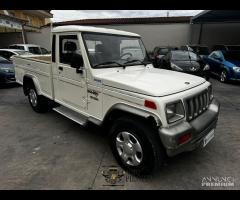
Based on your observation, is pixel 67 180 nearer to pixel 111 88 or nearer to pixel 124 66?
pixel 111 88

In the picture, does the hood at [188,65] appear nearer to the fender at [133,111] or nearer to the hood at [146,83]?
the hood at [146,83]

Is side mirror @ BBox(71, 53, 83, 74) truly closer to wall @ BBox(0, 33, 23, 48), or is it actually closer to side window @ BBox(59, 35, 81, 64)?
side window @ BBox(59, 35, 81, 64)

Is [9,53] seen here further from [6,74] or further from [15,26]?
[15,26]

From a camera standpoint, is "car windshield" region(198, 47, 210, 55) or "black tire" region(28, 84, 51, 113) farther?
"car windshield" region(198, 47, 210, 55)

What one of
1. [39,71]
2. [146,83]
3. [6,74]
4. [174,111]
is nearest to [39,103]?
[39,71]

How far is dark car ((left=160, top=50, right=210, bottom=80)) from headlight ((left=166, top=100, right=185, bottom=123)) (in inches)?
237

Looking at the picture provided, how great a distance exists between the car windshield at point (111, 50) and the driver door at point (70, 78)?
24 cm

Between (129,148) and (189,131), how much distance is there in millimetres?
876

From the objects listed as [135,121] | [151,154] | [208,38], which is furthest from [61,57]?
[208,38]

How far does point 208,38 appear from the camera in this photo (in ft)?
63.8

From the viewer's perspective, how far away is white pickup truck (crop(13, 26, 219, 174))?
2545mm

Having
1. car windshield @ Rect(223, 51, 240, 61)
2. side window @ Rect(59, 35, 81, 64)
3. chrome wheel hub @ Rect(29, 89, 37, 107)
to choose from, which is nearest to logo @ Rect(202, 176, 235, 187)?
side window @ Rect(59, 35, 81, 64)

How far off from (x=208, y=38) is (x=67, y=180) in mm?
20414

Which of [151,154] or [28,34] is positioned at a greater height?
[28,34]
